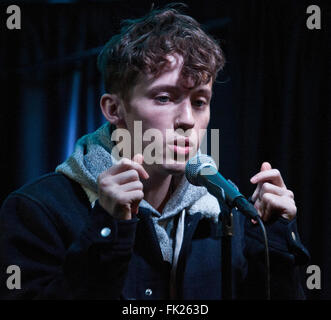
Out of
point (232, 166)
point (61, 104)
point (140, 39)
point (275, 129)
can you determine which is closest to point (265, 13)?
point (275, 129)

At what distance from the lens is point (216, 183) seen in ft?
3.74

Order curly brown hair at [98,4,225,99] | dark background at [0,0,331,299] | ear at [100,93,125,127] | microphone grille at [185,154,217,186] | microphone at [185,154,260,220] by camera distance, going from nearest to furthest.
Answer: microphone at [185,154,260,220] < microphone grille at [185,154,217,186] < curly brown hair at [98,4,225,99] < ear at [100,93,125,127] < dark background at [0,0,331,299]

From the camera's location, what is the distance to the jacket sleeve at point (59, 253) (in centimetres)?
129

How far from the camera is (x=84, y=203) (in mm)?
1599

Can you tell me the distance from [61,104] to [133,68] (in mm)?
983

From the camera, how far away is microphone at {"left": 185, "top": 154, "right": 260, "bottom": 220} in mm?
1069

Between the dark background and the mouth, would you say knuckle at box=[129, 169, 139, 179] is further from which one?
the dark background

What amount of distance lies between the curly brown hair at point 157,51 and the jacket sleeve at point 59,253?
0.58 metres

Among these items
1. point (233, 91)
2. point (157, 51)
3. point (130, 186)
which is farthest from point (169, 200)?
point (233, 91)

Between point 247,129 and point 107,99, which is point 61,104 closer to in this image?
point 107,99

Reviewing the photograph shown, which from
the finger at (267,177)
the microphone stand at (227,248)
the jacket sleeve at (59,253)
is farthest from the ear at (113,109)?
the microphone stand at (227,248)

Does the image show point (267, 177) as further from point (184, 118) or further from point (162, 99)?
point (162, 99)

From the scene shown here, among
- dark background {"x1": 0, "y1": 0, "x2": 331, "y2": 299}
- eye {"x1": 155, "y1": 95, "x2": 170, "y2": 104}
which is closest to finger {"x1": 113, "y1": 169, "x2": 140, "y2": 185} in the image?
eye {"x1": 155, "y1": 95, "x2": 170, "y2": 104}

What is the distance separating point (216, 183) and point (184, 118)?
17.0 inches
